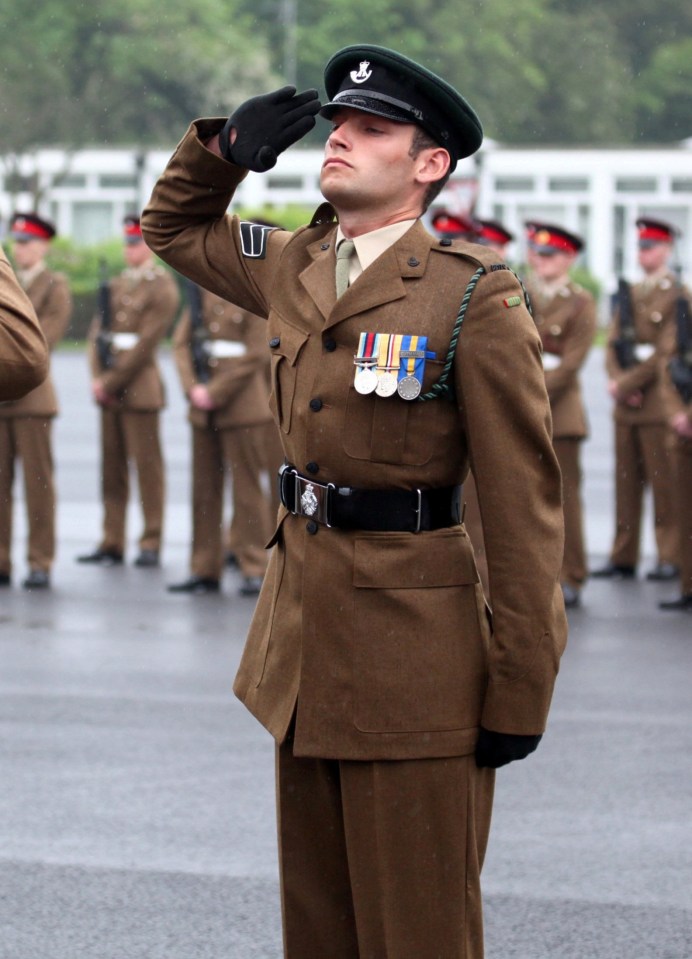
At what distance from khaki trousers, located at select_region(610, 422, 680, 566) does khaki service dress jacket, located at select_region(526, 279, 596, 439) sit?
2.68 ft

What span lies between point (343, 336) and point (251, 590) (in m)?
7.03

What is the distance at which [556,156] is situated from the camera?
5525cm

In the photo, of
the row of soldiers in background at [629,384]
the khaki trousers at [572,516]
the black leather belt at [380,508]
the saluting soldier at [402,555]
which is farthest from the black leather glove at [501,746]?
the khaki trousers at [572,516]

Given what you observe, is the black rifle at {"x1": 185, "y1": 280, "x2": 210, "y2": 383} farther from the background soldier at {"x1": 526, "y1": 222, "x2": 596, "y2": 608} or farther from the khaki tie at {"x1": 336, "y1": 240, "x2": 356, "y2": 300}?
the khaki tie at {"x1": 336, "y1": 240, "x2": 356, "y2": 300}

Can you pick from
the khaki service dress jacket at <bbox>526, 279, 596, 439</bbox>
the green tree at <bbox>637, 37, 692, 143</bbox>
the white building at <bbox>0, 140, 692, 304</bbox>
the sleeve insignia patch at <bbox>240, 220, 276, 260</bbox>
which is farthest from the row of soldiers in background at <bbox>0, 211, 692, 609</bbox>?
the green tree at <bbox>637, 37, 692, 143</bbox>

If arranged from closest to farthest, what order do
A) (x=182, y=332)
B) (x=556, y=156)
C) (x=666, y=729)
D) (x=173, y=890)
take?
1. (x=173, y=890)
2. (x=666, y=729)
3. (x=182, y=332)
4. (x=556, y=156)

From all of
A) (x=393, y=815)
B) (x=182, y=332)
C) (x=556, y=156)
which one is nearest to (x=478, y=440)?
(x=393, y=815)

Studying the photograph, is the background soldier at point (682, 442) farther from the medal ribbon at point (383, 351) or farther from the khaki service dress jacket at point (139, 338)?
the medal ribbon at point (383, 351)

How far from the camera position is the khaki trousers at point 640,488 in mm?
10938

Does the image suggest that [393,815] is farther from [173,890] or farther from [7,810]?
[7,810]

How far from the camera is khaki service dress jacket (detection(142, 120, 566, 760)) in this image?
10.7 ft

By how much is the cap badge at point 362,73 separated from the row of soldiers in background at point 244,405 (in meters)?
6.57

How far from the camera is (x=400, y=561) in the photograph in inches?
130

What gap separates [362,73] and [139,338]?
28.1 ft
